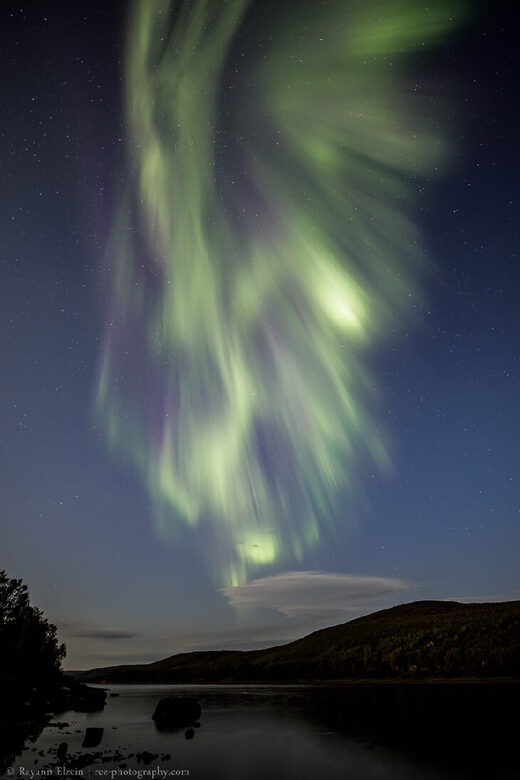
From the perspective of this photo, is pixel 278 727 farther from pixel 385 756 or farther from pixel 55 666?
pixel 55 666

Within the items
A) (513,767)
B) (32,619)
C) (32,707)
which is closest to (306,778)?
(513,767)

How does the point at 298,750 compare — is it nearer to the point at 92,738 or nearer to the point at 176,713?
the point at 92,738

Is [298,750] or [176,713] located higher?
[176,713]

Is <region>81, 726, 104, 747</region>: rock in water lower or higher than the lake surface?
higher

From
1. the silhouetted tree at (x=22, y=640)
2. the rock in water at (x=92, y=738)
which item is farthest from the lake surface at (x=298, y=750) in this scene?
the silhouetted tree at (x=22, y=640)

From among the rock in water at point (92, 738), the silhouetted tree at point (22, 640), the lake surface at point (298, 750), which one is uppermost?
the silhouetted tree at point (22, 640)

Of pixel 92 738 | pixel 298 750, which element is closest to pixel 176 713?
pixel 92 738

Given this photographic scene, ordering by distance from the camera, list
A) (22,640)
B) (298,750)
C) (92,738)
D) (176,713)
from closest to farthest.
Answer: (298,750) < (92,738) < (176,713) < (22,640)

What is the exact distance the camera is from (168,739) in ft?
174

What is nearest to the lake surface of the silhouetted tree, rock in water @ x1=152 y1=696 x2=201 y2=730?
rock in water @ x1=152 y1=696 x2=201 y2=730

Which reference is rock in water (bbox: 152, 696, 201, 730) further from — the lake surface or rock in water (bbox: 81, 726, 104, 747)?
rock in water (bbox: 81, 726, 104, 747)

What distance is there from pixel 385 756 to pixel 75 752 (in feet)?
82.2

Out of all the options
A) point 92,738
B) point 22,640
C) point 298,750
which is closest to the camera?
point 298,750

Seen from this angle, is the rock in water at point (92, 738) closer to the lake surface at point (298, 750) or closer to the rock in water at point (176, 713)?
the lake surface at point (298, 750)
